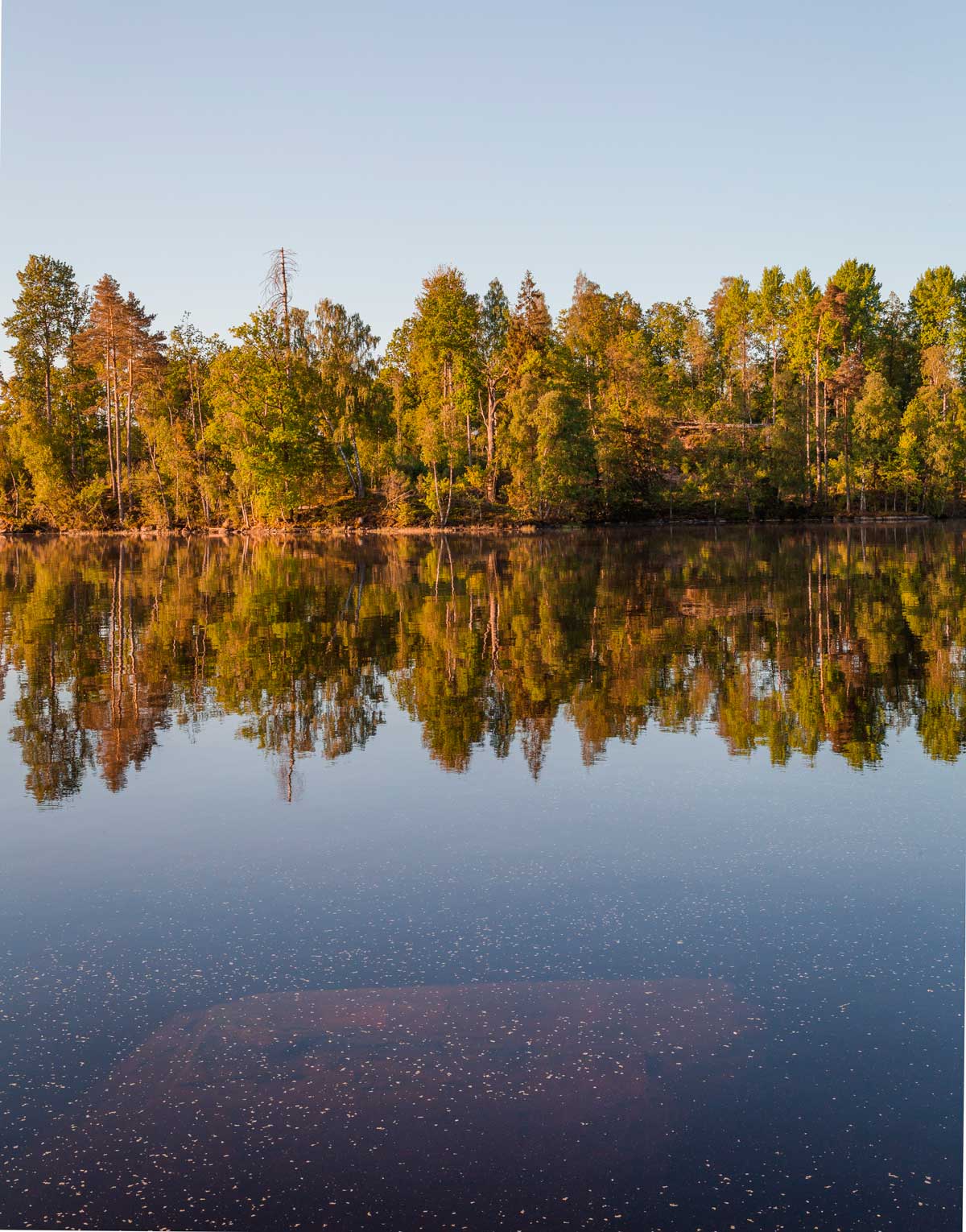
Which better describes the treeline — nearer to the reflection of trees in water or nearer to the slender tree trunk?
the slender tree trunk

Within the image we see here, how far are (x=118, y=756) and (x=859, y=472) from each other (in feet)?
265

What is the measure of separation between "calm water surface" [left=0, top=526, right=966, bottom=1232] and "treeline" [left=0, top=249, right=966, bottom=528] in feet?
195

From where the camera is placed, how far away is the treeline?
74875 mm

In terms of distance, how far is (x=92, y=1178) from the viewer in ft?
15.8

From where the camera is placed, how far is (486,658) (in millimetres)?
19203

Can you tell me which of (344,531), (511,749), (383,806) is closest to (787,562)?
(511,749)

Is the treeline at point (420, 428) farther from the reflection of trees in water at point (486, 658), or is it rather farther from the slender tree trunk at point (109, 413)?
the reflection of trees in water at point (486, 658)

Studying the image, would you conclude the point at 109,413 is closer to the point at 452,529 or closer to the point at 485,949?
the point at 452,529

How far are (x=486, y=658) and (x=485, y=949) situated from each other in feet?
40.1

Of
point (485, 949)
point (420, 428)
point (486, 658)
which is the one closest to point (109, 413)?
point (420, 428)

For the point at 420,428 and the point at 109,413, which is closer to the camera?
the point at 420,428

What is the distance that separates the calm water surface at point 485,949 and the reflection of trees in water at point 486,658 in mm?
142

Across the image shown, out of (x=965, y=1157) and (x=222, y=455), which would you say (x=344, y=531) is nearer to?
(x=222, y=455)

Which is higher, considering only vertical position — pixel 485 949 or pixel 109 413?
pixel 109 413
